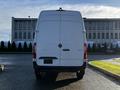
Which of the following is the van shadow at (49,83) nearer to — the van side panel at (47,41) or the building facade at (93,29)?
the van side panel at (47,41)

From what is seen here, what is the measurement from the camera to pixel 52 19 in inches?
647

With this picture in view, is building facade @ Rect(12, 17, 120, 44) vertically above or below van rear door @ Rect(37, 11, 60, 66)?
above

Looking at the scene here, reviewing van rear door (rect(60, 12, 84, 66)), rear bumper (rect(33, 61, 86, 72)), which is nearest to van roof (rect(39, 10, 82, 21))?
van rear door (rect(60, 12, 84, 66))

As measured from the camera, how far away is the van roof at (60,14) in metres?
16.4

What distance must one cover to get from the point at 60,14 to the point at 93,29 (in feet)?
329

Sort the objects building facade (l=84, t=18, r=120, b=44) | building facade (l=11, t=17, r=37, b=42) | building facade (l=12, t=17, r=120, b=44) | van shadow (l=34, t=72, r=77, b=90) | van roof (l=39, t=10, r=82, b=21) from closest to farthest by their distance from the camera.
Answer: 1. van shadow (l=34, t=72, r=77, b=90)
2. van roof (l=39, t=10, r=82, b=21)
3. building facade (l=84, t=18, r=120, b=44)
4. building facade (l=12, t=17, r=120, b=44)
5. building facade (l=11, t=17, r=37, b=42)

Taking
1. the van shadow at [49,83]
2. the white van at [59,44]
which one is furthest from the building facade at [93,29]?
the white van at [59,44]

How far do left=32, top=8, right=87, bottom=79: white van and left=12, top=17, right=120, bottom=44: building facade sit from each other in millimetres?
97717

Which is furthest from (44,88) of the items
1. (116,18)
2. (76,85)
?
(116,18)

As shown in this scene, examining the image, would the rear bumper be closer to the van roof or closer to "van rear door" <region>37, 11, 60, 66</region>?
"van rear door" <region>37, 11, 60, 66</region>

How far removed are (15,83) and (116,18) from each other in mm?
100393

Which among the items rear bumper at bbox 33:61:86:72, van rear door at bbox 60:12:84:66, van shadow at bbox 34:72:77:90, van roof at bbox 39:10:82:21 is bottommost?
van shadow at bbox 34:72:77:90

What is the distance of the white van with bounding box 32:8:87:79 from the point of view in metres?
16.2

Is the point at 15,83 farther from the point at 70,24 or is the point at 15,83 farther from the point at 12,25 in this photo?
the point at 12,25
